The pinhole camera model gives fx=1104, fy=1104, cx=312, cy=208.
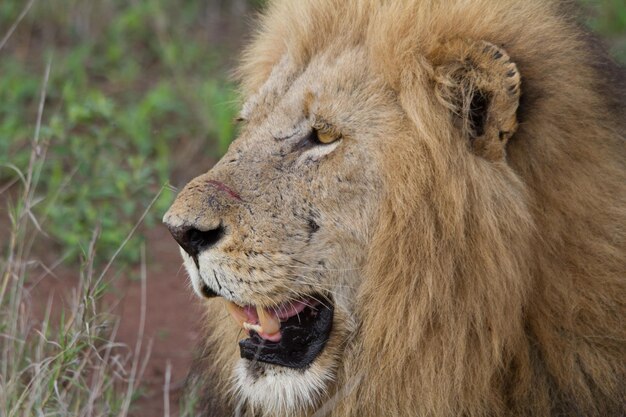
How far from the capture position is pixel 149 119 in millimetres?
7258

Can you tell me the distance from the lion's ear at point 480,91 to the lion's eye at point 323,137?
0.36m

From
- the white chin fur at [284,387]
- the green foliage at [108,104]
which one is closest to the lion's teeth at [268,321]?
the white chin fur at [284,387]

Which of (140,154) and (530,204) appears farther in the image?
(140,154)

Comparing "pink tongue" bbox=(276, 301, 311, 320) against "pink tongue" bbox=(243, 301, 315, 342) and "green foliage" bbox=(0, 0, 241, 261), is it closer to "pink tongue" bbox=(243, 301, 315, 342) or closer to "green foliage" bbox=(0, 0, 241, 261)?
"pink tongue" bbox=(243, 301, 315, 342)

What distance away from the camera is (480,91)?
10.5 ft

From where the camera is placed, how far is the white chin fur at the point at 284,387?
339cm

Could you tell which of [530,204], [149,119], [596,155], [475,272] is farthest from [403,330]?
[149,119]

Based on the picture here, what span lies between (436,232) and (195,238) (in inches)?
27.9

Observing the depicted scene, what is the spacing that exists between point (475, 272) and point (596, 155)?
53 centimetres

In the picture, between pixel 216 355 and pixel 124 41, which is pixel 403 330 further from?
pixel 124 41

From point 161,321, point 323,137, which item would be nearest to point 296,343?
point 323,137

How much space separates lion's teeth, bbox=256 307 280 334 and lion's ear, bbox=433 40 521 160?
809 millimetres

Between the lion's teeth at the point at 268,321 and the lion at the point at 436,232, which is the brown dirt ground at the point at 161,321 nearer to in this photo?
the lion's teeth at the point at 268,321

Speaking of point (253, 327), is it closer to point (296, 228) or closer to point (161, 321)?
point (296, 228)
